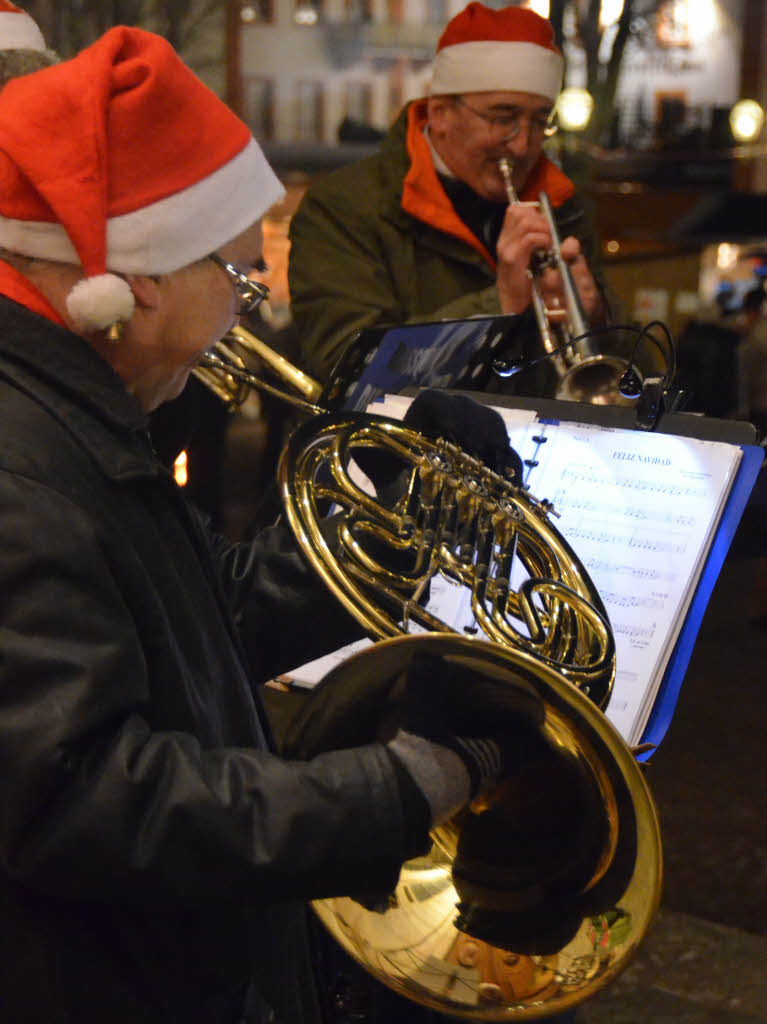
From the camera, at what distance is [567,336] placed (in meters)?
2.66

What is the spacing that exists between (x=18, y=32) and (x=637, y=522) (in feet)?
6.53

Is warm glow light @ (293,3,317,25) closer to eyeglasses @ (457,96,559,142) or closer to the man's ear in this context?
eyeglasses @ (457,96,559,142)

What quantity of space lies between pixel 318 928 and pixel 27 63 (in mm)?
1808

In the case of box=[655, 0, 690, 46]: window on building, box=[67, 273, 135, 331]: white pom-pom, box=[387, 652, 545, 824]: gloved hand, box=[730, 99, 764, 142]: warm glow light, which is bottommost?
box=[730, 99, 764, 142]: warm glow light

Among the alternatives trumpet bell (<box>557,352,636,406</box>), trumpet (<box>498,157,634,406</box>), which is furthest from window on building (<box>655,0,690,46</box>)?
trumpet bell (<box>557,352,636,406</box>)

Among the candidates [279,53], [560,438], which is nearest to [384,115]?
[279,53]

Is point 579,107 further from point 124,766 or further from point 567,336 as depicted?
point 124,766

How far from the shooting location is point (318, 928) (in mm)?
1843

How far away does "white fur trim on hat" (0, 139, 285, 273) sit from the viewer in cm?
131

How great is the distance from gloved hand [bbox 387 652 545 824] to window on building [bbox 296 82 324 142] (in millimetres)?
12539

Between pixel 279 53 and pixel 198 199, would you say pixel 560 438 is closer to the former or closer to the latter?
pixel 198 199

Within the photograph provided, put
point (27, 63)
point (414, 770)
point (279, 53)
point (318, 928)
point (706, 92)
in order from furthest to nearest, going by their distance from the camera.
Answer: point (706, 92) → point (279, 53) → point (27, 63) → point (318, 928) → point (414, 770)

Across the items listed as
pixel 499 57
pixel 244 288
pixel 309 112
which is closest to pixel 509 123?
pixel 499 57

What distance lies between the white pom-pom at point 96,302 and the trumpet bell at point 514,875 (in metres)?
0.46
